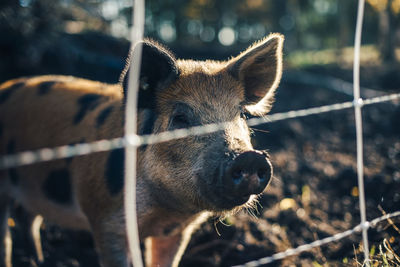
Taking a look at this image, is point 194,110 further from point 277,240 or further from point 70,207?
point 277,240

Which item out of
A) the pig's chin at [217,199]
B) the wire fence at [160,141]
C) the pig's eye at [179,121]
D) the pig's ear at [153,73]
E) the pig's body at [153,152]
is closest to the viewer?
the wire fence at [160,141]

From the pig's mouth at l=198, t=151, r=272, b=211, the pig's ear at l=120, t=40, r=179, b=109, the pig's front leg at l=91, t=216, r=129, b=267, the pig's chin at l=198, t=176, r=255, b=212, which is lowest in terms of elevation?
the pig's front leg at l=91, t=216, r=129, b=267

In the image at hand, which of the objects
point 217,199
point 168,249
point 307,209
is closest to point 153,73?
point 217,199

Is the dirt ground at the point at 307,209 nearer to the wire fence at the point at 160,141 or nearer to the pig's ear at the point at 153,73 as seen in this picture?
the wire fence at the point at 160,141

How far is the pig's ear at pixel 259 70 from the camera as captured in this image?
9.74 feet

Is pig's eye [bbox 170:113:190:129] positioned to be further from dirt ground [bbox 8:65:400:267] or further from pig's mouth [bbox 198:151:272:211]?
dirt ground [bbox 8:65:400:267]

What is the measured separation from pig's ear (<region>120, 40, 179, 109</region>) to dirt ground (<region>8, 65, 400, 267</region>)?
110cm

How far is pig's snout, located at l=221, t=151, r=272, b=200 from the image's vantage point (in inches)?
87.2

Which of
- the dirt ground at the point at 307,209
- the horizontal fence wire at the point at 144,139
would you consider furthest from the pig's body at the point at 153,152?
the dirt ground at the point at 307,209

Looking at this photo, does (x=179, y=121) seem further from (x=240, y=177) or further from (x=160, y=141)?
(x=240, y=177)

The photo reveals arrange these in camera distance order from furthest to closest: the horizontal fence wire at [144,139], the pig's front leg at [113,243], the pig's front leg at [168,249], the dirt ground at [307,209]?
the dirt ground at [307,209], the pig's front leg at [168,249], the pig's front leg at [113,243], the horizontal fence wire at [144,139]

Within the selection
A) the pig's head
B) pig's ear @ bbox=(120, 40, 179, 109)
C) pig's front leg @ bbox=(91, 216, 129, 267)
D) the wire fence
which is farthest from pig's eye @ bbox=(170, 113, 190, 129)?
pig's front leg @ bbox=(91, 216, 129, 267)

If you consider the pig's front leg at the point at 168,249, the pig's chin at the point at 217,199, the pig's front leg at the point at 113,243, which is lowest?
the pig's front leg at the point at 168,249

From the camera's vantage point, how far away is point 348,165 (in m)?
6.36
